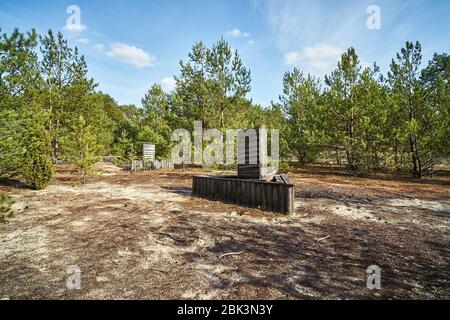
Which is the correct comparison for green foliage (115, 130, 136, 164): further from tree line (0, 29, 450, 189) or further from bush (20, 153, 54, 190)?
bush (20, 153, 54, 190)

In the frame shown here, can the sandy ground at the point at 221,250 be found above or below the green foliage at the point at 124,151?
below

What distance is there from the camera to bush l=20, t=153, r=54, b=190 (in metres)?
12.1

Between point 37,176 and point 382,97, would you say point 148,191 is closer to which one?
point 37,176

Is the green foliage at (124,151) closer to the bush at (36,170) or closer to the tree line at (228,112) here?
the tree line at (228,112)

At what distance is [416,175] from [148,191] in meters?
19.3

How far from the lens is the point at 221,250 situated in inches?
210

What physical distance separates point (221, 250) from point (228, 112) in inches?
841

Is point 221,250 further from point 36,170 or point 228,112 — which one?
point 228,112

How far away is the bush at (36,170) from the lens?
12.1 m

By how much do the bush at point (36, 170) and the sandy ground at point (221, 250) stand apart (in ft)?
11.4

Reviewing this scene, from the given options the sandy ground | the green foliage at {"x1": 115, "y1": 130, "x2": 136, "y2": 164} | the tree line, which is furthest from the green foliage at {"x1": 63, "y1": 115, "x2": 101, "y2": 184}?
the green foliage at {"x1": 115, "y1": 130, "x2": 136, "y2": 164}

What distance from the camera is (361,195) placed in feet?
37.2

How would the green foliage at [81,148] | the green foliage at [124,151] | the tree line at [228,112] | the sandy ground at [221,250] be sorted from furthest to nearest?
the green foliage at [124,151], the green foliage at [81,148], the tree line at [228,112], the sandy ground at [221,250]

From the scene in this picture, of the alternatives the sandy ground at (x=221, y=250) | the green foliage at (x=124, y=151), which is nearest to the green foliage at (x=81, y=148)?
the sandy ground at (x=221, y=250)
